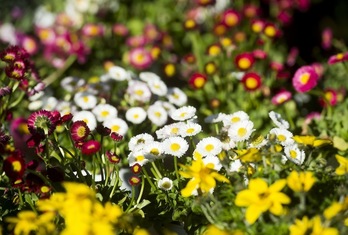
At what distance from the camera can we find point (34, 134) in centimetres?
178

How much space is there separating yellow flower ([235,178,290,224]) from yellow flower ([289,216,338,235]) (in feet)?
0.19

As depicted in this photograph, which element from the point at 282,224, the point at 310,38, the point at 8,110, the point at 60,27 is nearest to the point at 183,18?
the point at 60,27

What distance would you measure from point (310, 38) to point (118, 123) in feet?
7.84

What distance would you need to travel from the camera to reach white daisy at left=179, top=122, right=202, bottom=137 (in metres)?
1.97

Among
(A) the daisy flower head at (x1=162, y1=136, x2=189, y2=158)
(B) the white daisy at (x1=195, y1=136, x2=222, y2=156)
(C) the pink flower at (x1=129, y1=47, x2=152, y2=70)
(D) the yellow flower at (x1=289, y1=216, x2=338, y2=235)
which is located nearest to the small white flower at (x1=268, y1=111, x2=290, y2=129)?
(B) the white daisy at (x1=195, y1=136, x2=222, y2=156)

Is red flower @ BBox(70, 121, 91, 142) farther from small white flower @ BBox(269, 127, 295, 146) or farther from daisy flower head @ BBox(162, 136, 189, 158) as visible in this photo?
small white flower @ BBox(269, 127, 295, 146)

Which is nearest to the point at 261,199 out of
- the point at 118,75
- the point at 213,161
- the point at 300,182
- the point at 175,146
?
the point at 300,182

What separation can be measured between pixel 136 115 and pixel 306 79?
78cm

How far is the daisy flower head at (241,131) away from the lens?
6.33ft

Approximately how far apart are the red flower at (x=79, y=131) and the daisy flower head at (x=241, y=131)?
503mm

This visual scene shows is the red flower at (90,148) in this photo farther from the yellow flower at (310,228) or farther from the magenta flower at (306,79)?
the magenta flower at (306,79)

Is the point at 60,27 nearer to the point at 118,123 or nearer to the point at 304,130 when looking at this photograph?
the point at 118,123

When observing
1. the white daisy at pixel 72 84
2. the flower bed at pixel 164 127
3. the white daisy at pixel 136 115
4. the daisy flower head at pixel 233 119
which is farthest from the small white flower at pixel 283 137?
the white daisy at pixel 72 84

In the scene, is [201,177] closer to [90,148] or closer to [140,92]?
[90,148]
